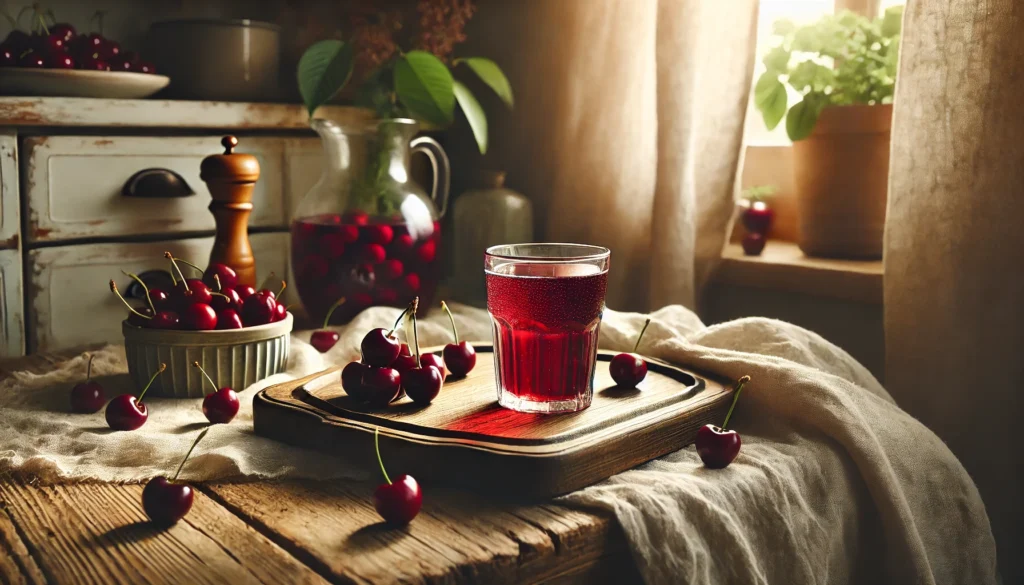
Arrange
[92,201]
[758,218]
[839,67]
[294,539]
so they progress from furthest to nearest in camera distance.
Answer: [758,218] → [839,67] → [92,201] → [294,539]

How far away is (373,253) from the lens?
1.38m

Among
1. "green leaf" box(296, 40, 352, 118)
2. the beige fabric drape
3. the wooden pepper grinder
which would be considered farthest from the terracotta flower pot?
the wooden pepper grinder

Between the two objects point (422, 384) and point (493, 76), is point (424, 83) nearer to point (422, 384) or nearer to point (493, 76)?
point (493, 76)

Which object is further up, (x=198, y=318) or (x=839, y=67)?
(x=839, y=67)

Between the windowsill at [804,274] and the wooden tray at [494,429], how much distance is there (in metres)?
0.62

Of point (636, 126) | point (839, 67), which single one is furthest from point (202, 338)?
point (839, 67)

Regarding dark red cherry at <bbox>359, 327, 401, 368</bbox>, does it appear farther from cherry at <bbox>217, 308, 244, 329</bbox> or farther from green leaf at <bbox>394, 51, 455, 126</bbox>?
green leaf at <bbox>394, 51, 455, 126</bbox>

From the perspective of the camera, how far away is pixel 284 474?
2.53 feet

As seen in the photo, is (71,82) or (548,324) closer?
(548,324)

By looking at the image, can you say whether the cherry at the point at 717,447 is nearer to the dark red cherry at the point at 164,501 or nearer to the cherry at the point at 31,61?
the dark red cherry at the point at 164,501

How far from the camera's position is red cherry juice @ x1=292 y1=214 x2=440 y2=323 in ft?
4.51

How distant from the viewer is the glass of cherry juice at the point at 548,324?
84 centimetres

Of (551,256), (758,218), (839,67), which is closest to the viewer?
(551,256)

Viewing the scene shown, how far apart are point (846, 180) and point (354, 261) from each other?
87 cm
